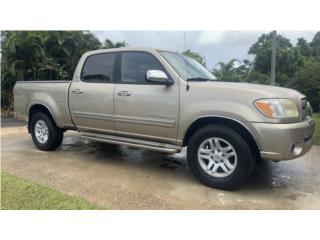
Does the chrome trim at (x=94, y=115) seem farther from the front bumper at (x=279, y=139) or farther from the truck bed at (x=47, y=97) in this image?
the front bumper at (x=279, y=139)

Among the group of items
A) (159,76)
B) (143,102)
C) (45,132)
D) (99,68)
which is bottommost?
(45,132)

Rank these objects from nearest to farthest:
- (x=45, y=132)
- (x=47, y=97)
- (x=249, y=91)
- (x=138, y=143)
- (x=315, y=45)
Result: (x=249, y=91)
(x=138, y=143)
(x=47, y=97)
(x=45, y=132)
(x=315, y=45)

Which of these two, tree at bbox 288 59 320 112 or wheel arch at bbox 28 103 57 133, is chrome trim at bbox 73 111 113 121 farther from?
tree at bbox 288 59 320 112

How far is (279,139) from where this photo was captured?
3.68 meters

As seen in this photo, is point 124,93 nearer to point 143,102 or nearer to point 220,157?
point 143,102

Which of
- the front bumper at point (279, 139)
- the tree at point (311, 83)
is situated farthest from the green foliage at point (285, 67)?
the front bumper at point (279, 139)

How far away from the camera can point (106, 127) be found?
206 inches

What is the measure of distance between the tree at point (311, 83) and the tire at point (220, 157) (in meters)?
13.0

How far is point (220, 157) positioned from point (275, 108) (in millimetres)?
941

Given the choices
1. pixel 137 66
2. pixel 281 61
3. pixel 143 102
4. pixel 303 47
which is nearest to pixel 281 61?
pixel 281 61

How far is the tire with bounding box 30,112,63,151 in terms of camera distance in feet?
19.9

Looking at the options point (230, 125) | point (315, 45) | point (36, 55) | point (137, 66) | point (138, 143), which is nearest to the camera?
point (230, 125)

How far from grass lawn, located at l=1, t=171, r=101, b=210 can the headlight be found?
228cm

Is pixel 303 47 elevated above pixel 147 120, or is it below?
above
